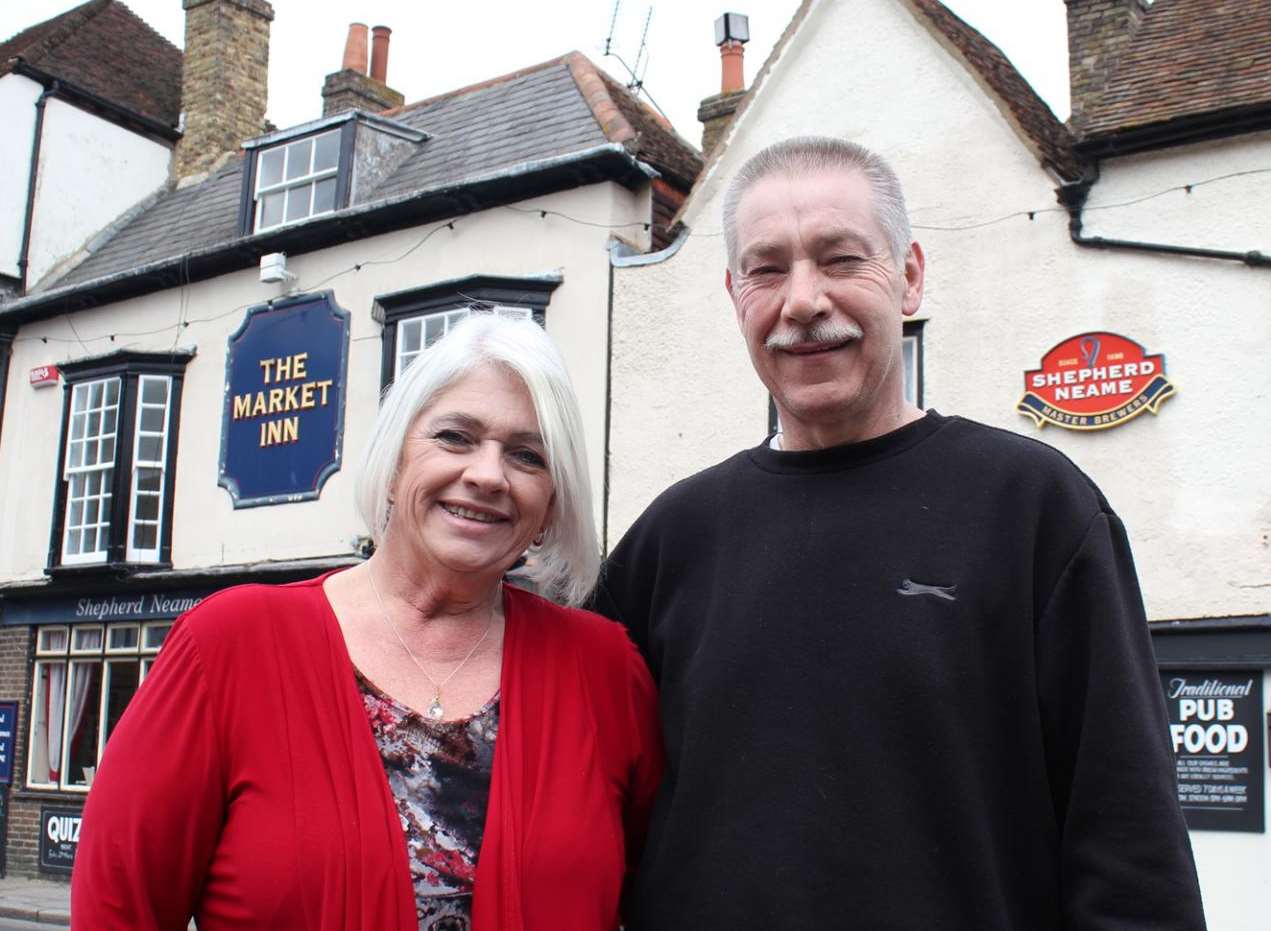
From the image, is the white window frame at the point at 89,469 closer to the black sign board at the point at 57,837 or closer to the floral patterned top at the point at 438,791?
the black sign board at the point at 57,837

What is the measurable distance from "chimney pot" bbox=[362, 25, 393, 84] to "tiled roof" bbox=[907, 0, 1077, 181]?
26.2 ft

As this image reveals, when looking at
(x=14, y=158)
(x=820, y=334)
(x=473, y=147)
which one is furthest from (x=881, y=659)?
(x=14, y=158)

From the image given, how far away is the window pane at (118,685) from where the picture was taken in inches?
533

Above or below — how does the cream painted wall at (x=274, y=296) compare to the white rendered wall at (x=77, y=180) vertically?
below

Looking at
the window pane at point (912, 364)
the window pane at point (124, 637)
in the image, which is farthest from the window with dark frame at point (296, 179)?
the window pane at point (912, 364)

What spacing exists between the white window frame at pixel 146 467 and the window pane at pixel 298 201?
7.66 feet

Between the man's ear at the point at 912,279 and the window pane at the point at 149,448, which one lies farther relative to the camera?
the window pane at the point at 149,448

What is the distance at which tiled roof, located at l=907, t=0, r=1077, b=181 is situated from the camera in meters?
9.10

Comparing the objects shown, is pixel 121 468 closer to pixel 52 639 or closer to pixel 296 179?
pixel 52 639

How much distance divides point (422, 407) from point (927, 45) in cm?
851

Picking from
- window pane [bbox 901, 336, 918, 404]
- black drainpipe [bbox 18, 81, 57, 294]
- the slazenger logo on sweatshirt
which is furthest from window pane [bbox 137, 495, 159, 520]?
the slazenger logo on sweatshirt

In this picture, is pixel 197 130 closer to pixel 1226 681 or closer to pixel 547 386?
pixel 1226 681

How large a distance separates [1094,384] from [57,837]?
11395 millimetres

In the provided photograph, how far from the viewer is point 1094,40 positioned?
33.1ft
